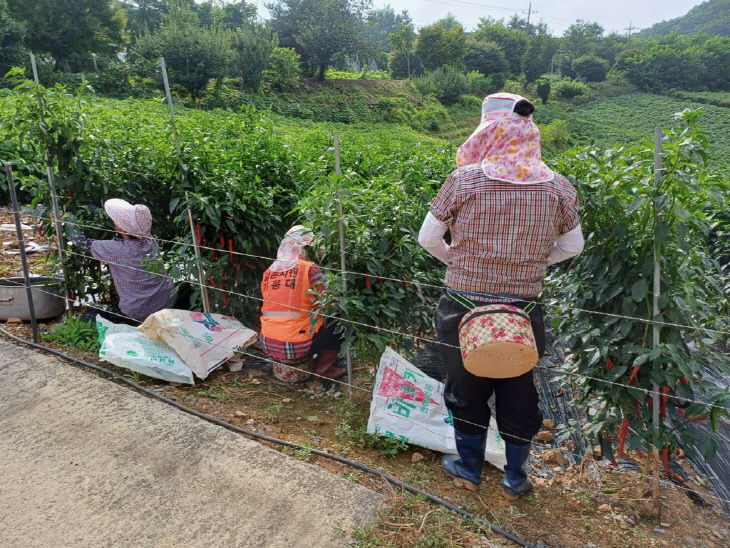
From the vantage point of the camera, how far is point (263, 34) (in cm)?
3522

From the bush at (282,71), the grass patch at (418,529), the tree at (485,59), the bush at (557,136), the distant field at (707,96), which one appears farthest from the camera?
the tree at (485,59)

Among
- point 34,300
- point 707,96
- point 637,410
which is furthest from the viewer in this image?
point 707,96

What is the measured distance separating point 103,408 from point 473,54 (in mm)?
56977

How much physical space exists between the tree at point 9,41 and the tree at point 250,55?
10.7 metres

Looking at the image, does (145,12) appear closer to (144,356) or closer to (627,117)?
(627,117)

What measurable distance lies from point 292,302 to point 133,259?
1.31 meters

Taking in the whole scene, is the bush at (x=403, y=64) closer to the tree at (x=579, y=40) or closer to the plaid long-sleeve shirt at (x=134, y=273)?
the tree at (x=579, y=40)

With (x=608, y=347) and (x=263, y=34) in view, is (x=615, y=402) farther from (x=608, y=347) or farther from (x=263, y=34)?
(x=263, y=34)

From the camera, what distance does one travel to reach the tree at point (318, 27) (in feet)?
132

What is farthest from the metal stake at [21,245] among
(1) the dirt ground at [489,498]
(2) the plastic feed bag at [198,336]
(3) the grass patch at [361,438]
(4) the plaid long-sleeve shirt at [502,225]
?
(4) the plaid long-sleeve shirt at [502,225]

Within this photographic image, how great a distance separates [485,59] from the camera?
177ft

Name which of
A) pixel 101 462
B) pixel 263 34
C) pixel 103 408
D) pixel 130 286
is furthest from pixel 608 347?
pixel 263 34

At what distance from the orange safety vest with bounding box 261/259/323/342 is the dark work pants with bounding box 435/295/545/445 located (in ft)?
3.68

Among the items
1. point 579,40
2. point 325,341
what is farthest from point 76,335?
point 579,40
